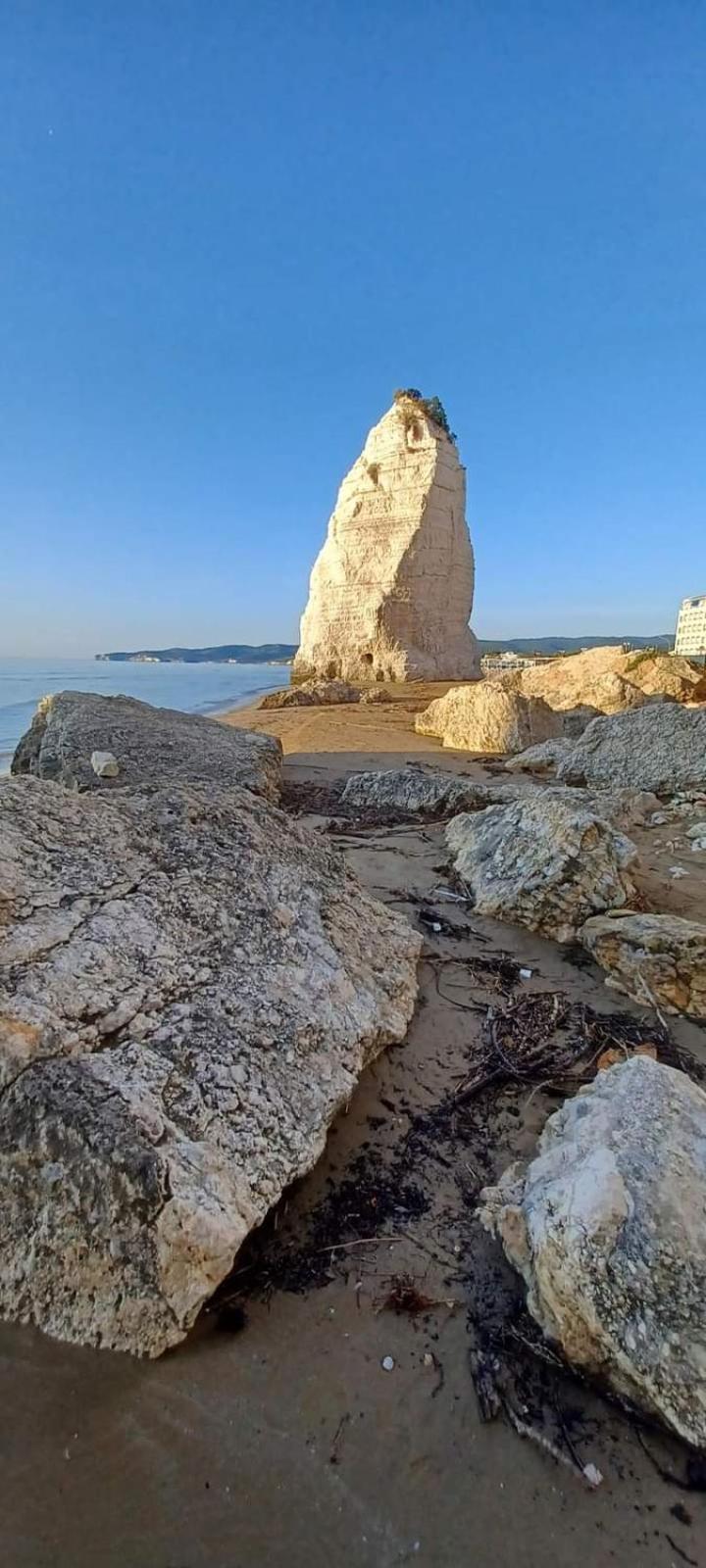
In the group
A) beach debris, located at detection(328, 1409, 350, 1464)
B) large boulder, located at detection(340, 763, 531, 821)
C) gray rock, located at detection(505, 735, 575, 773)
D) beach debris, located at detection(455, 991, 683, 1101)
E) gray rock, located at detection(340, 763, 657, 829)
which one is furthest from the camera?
gray rock, located at detection(505, 735, 575, 773)

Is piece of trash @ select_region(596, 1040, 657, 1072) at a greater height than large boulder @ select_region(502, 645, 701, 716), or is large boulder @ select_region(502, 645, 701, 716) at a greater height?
large boulder @ select_region(502, 645, 701, 716)

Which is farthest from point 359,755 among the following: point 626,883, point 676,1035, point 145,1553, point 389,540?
point 389,540

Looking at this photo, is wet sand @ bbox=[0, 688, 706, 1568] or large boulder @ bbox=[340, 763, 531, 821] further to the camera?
large boulder @ bbox=[340, 763, 531, 821]

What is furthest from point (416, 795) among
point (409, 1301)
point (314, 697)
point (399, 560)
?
point (399, 560)

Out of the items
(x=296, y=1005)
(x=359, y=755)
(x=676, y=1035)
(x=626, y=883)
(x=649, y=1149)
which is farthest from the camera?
(x=359, y=755)

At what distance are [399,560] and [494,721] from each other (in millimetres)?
12649

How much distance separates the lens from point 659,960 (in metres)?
2.58

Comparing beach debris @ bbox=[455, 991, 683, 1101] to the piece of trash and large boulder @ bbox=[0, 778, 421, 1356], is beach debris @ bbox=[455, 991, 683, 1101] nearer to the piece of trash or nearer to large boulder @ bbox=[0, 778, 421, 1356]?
the piece of trash

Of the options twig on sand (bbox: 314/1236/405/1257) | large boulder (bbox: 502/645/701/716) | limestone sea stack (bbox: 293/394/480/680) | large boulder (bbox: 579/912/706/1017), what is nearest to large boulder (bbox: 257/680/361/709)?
limestone sea stack (bbox: 293/394/480/680)

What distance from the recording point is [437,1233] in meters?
1.57

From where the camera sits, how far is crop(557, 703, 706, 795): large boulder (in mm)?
6387

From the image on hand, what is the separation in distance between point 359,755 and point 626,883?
5734mm

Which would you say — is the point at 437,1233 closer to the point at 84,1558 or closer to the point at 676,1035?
the point at 84,1558

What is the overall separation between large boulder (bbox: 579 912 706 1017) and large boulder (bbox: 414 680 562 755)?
6384mm
